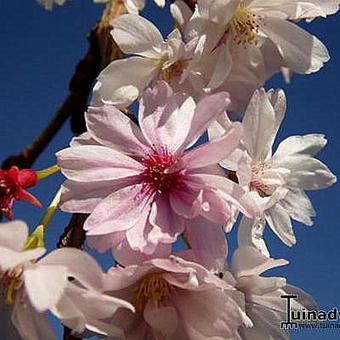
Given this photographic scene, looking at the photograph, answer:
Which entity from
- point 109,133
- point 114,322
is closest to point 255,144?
point 109,133

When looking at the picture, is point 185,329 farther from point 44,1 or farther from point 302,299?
point 44,1

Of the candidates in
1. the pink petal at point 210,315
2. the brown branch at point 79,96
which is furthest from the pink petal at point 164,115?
the brown branch at point 79,96

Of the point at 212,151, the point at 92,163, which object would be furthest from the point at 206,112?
the point at 92,163

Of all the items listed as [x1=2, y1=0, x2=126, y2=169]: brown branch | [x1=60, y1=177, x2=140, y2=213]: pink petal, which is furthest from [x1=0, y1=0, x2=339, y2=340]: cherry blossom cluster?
[x1=2, y1=0, x2=126, y2=169]: brown branch

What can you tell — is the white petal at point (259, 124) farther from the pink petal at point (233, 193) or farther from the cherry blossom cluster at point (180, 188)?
the pink petal at point (233, 193)

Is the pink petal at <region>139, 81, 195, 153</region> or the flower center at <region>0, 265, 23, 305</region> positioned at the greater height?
the pink petal at <region>139, 81, 195, 153</region>

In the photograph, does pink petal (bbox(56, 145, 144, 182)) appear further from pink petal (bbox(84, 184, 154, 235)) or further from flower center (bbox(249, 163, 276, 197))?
flower center (bbox(249, 163, 276, 197))

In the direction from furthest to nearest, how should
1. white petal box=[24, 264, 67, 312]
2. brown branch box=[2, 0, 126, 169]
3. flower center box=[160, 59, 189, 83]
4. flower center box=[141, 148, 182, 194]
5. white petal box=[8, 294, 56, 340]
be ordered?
brown branch box=[2, 0, 126, 169] < flower center box=[160, 59, 189, 83] < flower center box=[141, 148, 182, 194] < white petal box=[8, 294, 56, 340] < white petal box=[24, 264, 67, 312]

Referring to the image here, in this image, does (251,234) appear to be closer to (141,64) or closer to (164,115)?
(164,115)
